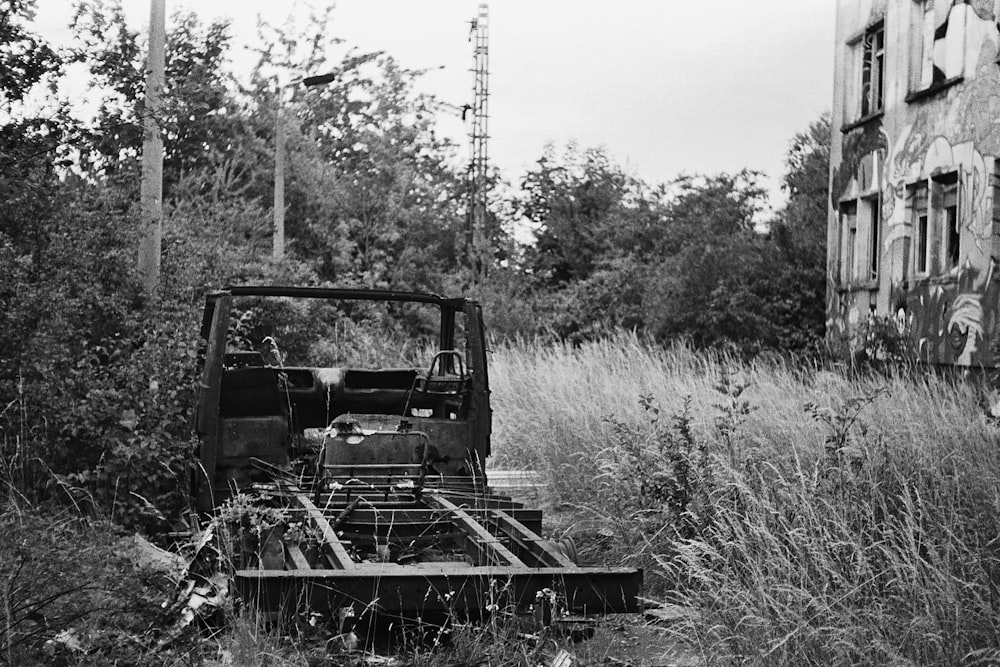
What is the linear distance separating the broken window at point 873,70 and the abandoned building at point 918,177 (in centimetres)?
2

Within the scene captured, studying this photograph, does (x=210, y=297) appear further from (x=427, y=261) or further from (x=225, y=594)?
(x=427, y=261)

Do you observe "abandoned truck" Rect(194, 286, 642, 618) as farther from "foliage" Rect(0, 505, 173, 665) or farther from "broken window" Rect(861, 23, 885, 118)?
"broken window" Rect(861, 23, 885, 118)

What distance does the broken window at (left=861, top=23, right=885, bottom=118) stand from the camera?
862 inches

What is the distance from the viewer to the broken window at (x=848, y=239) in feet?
75.1

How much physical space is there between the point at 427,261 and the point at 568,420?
24.6 metres

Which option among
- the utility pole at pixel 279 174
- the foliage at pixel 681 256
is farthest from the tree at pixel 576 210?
the utility pole at pixel 279 174

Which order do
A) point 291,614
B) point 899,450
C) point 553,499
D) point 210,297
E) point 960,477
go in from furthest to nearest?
point 553,499 < point 210,297 < point 899,450 < point 960,477 < point 291,614

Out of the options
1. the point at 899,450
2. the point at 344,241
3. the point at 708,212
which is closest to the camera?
the point at 899,450

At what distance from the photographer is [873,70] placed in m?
22.0

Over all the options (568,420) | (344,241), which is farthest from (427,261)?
(568,420)

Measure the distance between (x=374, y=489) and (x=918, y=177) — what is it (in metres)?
14.4

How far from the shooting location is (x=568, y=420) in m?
12.9

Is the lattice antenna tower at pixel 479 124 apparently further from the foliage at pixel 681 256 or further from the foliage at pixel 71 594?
the foliage at pixel 71 594

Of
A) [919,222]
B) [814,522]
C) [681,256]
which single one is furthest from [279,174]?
[814,522]
